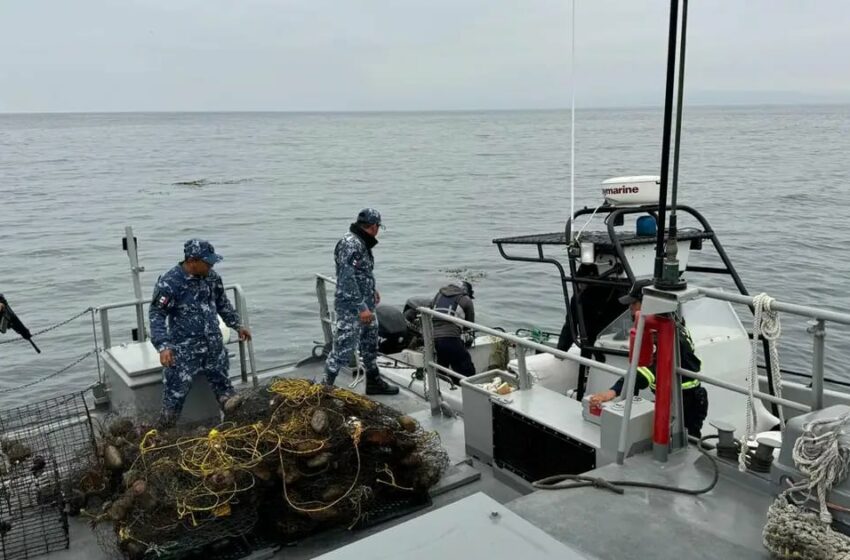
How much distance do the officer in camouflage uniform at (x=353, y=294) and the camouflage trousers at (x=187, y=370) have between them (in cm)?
107

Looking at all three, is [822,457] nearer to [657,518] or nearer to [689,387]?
[657,518]

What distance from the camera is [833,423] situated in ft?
8.92

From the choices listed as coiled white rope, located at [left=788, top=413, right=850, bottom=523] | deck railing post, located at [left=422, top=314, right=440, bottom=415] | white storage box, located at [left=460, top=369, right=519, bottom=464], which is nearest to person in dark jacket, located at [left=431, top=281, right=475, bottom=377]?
deck railing post, located at [left=422, top=314, right=440, bottom=415]

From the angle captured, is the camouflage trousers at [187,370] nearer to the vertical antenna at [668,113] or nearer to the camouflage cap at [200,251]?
the camouflage cap at [200,251]

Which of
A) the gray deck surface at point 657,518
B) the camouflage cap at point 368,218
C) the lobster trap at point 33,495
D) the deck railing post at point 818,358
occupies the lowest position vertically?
the lobster trap at point 33,495

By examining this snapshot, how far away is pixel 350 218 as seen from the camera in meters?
27.4

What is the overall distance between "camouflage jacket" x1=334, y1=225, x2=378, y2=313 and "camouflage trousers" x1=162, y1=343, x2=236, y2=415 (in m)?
1.18

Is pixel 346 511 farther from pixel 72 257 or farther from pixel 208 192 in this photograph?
pixel 208 192

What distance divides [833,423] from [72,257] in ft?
72.3

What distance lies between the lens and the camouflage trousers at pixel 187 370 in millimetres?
5445

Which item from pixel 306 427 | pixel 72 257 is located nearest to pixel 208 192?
pixel 72 257

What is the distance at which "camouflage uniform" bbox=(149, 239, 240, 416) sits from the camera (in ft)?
17.6

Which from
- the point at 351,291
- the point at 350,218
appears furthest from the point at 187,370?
the point at 350,218

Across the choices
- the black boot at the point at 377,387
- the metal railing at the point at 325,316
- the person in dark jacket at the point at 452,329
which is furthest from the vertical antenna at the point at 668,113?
the metal railing at the point at 325,316
